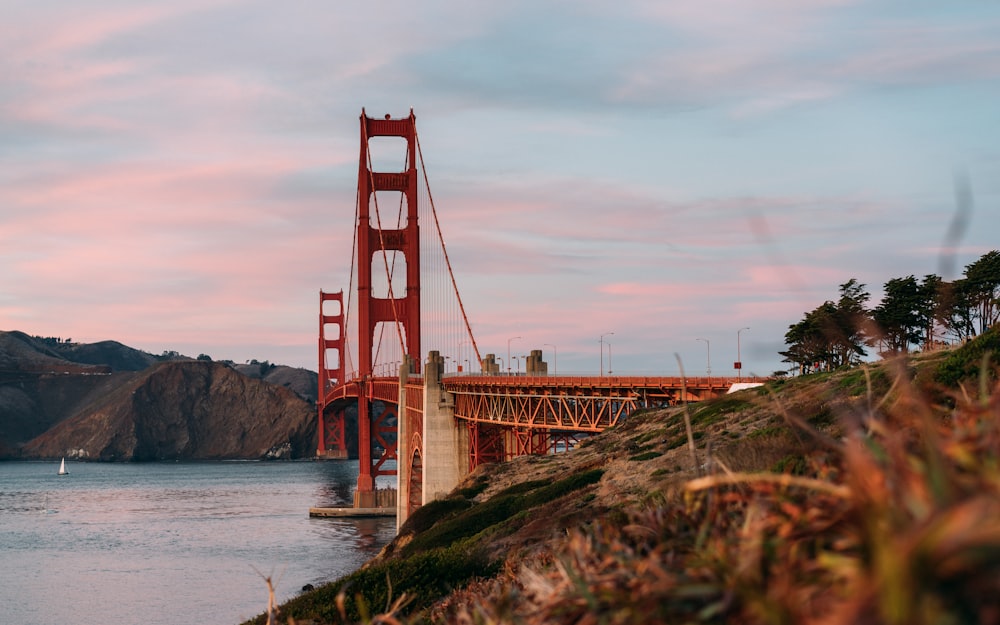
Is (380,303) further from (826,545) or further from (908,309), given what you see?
(826,545)

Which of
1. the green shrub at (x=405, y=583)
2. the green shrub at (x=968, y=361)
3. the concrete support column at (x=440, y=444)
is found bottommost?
the green shrub at (x=405, y=583)

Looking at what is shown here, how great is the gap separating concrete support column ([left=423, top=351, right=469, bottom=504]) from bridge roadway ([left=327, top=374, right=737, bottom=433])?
92cm

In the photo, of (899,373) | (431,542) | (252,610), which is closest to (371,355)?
(252,610)

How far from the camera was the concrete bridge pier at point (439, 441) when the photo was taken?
7181 centimetres

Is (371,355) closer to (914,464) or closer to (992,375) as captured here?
(992,375)

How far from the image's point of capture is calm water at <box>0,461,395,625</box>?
60.5 meters

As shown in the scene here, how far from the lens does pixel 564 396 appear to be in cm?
5547

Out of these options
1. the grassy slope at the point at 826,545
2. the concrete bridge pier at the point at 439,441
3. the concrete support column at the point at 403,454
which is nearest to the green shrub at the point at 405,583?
the grassy slope at the point at 826,545

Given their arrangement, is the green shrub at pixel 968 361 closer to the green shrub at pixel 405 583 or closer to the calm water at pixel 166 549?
the green shrub at pixel 405 583

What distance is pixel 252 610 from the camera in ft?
192

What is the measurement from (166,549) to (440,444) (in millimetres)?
27599

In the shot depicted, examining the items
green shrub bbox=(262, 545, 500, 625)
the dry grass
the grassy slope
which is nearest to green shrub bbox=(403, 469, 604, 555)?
green shrub bbox=(262, 545, 500, 625)

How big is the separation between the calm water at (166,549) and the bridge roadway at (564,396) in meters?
13.9

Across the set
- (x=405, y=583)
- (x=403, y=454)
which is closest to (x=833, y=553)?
(x=405, y=583)
